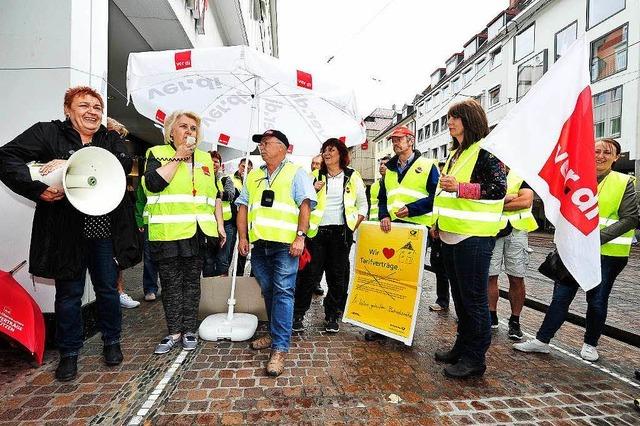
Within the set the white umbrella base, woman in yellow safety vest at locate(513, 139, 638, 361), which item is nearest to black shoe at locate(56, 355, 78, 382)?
the white umbrella base

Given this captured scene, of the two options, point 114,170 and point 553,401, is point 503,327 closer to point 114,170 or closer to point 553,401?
point 553,401

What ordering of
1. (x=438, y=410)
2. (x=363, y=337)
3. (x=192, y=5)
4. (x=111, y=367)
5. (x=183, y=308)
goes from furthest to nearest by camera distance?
(x=192, y=5) → (x=363, y=337) → (x=183, y=308) → (x=111, y=367) → (x=438, y=410)

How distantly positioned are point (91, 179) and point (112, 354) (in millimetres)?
1477

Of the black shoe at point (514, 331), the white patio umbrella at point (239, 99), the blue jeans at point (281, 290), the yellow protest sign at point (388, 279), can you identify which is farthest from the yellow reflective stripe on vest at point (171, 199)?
the black shoe at point (514, 331)

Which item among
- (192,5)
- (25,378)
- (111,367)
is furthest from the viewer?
(192,5)

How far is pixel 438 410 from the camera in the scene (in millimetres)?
2635

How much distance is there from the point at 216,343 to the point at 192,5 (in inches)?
255

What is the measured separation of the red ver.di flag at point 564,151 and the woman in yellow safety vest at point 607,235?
0.93 meters

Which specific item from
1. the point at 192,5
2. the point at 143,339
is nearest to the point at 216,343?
the point at 143,339

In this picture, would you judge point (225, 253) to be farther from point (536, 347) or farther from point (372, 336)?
point (536, 347)

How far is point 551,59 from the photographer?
887 inches

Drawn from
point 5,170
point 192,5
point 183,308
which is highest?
point 192,5

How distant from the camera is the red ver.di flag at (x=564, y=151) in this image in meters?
2.69

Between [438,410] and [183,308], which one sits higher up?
[183,308]
